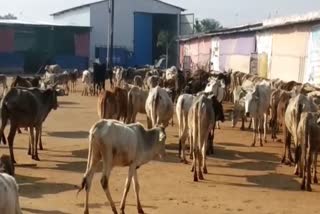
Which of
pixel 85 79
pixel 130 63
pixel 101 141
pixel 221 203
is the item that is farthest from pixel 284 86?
pixel 130 63

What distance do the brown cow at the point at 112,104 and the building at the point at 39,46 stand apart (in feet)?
149

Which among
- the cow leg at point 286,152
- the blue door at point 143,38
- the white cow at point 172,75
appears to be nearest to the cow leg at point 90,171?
the cow leg at point 286,152

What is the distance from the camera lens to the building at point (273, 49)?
2570 centimetres

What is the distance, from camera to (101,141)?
998cm

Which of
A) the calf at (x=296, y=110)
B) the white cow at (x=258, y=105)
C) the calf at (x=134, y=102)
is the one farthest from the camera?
the white cow at (x=258, y=105)

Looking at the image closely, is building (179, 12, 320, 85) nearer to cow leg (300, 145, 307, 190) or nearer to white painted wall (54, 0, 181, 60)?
cow leg (300, 145, 307, 190)

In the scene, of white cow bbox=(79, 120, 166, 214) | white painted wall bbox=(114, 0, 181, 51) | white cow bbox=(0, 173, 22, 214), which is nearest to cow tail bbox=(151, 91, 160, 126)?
white cow bbox=(79, 120, 166, 214)

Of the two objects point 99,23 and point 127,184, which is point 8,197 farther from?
point 99,23

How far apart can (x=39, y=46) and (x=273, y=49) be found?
36.9 m

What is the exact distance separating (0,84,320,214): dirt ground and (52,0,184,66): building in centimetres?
4951

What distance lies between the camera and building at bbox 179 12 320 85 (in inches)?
1012

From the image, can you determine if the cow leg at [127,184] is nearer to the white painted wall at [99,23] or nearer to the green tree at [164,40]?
the green tree at [164,40]

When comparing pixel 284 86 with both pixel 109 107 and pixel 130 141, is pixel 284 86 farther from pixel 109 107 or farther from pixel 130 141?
pixel 130 141

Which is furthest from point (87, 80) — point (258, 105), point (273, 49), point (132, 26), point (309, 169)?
point (132, 26)
